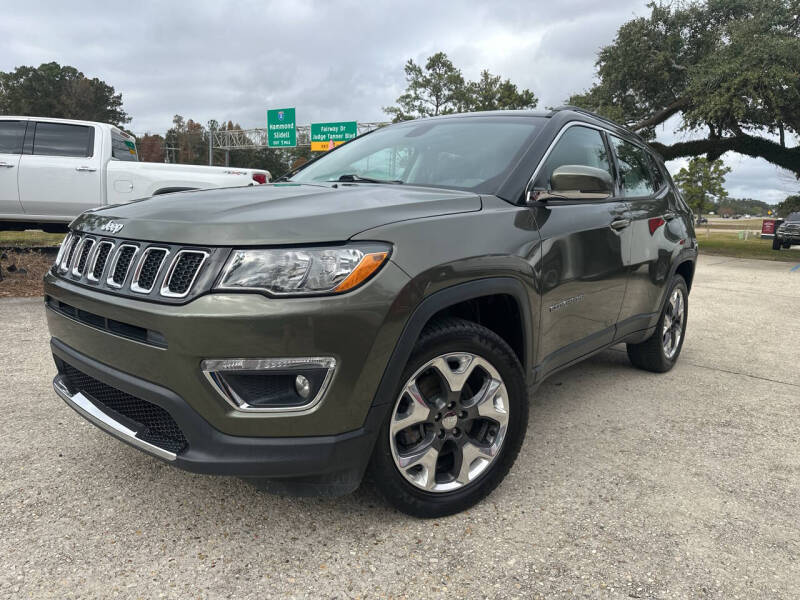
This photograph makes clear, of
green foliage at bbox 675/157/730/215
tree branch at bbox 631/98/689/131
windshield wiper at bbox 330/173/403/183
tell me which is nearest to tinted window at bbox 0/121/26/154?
windshield wiper at bbox 330/173/403/183

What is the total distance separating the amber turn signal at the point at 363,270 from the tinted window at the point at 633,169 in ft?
7.52

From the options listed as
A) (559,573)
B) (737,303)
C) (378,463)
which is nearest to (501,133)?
(378,463)

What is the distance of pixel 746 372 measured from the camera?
445 cm

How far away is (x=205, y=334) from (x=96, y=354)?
1.98 ft

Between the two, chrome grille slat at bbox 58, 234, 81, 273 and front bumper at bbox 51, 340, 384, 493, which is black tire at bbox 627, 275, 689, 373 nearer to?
front bumper at bbox 51, 340, 384, 493

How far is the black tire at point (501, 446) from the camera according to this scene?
2047mm

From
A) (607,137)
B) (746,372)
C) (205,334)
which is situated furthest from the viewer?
(746,372)

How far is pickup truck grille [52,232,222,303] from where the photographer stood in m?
1.80

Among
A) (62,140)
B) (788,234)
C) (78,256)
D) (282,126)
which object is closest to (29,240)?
(62,140)

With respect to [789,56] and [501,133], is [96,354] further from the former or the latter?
[789,56]

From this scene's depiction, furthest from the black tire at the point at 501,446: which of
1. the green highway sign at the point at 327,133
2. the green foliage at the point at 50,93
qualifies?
the green foliage at the point at 50,93

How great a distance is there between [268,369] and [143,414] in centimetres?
Answer: 57

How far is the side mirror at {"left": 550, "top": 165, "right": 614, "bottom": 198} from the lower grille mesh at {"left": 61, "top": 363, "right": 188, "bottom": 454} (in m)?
1.84

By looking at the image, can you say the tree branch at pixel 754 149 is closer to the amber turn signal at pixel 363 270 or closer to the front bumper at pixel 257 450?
the amber turn signal at pixel 363 270
